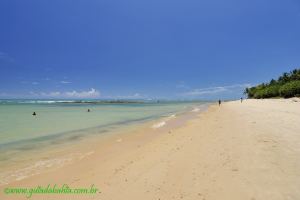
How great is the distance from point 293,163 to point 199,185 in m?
2.91

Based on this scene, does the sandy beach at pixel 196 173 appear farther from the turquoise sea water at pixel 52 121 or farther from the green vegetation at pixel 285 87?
the green vegetation at pixel 285 87

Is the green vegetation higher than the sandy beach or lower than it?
higher

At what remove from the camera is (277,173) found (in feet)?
18.4

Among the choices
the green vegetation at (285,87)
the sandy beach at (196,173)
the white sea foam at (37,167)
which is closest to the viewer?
the sandy beach at (196,173)

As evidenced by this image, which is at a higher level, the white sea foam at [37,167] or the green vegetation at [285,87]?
the green vegetation at [285,87]

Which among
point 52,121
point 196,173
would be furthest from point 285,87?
point 196,173

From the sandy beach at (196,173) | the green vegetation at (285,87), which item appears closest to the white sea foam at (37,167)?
the sandy beach at (196,173)

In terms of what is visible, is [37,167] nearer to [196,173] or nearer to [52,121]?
[196,173]

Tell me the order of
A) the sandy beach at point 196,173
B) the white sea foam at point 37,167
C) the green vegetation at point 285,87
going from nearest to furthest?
1. the sandy beach at point 196,173
2. the white sea foam at point 37,167
3. the green vegetation at point 285,87

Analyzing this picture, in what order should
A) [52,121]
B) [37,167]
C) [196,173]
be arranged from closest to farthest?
[196,173], [37,167], [52,121]

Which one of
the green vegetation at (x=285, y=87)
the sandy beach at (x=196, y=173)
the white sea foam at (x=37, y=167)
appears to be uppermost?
the green vegetation at (x=285, y=87)

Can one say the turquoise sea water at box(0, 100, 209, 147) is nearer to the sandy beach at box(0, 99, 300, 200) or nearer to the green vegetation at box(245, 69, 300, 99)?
the sandy beach at box(0, 99, 300, 200)

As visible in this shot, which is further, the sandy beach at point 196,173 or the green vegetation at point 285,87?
the green vegetation at point 285,87

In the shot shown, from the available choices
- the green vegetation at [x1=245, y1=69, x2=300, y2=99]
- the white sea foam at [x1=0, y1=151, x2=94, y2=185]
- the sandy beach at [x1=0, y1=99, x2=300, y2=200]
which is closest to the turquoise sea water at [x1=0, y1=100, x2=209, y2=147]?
the white sea foam at [x1=0, y1=151, x2=94, y2=185]
